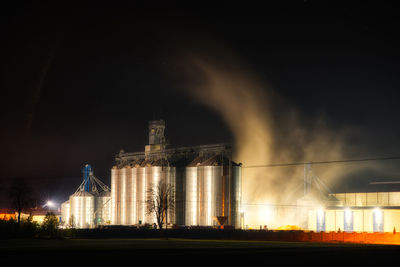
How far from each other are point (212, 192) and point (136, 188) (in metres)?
22.1

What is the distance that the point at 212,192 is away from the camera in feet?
369

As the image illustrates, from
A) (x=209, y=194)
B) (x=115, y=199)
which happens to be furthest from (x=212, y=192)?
(x=115, y=199)

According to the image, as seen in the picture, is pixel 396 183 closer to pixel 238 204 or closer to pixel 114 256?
pixel 238 204

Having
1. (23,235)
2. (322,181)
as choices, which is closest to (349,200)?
(322,181)

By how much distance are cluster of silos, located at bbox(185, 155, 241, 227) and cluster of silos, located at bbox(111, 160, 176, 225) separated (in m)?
5.06

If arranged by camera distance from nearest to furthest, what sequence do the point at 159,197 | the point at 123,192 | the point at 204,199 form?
the point at 204,199 < the point at 159,197 < the point at 123,192

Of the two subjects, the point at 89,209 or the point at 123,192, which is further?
the point at 89,209

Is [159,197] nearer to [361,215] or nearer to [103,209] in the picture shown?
[103,209]

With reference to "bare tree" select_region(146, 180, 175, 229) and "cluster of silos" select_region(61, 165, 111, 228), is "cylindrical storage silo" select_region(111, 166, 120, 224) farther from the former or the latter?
"bare tree" select_region(146, 180, 175, 229)

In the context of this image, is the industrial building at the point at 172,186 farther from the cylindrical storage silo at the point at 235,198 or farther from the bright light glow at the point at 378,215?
the bright light glow at the point at 378,215

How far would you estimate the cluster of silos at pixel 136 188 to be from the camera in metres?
120

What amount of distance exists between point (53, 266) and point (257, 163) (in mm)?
100168

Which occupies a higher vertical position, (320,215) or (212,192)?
(212,192)

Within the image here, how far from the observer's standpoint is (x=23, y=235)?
72.9 meters
